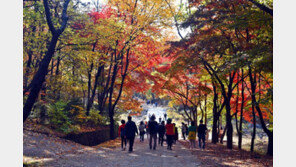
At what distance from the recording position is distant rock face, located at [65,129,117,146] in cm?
1306

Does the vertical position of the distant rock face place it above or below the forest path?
below

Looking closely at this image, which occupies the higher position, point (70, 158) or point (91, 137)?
point (70, 158)

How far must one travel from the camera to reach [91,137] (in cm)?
1498

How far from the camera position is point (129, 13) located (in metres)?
15.1

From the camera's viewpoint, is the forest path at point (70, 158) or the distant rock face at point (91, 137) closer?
the forest path at point (70, 158)

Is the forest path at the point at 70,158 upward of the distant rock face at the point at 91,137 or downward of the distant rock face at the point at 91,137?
upward

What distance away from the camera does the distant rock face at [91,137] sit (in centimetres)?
1306

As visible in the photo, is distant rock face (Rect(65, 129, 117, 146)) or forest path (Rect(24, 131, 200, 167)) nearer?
forest path (Rect(24, 131, 200, 167))

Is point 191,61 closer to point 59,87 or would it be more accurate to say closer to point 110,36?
point 110,36

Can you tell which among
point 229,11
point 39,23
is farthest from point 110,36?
point 229,11

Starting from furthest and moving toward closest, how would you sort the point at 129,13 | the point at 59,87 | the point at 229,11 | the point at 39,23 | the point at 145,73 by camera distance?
the point at 145,73 < the point at 129,13 < the point at 59,87 < the point at 39,23 < the point at 229,11

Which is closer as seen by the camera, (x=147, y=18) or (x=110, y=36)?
(x=110, y=36)

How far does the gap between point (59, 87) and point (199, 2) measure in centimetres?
987

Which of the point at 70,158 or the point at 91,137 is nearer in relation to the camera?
the point at 70,158
